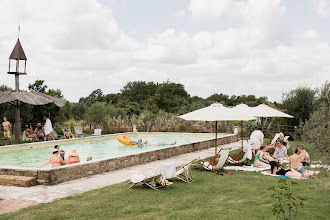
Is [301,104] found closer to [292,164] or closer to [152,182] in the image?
[292,164]

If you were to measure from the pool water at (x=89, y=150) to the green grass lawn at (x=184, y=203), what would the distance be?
6588 mm

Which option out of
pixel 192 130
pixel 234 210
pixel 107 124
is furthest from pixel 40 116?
pixel 234 210

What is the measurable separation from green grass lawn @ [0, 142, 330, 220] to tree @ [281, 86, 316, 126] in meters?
14.2

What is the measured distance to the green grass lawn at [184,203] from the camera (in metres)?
6.22

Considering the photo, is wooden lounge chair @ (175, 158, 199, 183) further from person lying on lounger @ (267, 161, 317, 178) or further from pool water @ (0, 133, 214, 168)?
pool water @ (0, 133, 214, 168)

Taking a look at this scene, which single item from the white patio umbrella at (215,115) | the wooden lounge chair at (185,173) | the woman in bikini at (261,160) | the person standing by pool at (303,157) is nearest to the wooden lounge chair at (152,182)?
the wooden lounge chair at (185,173)

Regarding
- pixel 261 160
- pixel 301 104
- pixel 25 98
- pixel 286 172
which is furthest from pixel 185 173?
pixel 301 104

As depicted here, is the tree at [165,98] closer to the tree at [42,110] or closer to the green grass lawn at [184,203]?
the tree at [42,110]

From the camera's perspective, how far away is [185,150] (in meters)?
15.6

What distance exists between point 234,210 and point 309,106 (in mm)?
17542

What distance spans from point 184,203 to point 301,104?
17.5 metres

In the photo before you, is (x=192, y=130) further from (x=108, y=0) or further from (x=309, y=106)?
(x=108, y=0)

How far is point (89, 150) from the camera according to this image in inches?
736

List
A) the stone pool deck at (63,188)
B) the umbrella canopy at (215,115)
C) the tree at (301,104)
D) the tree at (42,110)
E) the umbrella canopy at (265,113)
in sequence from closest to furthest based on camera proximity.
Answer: the stone pool deck at (63,188)
the umbrella canopy at (215,115)
the umbrella canopy at (265,113)
the tree at (301,104)
the tree at (42,110)
